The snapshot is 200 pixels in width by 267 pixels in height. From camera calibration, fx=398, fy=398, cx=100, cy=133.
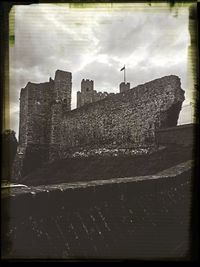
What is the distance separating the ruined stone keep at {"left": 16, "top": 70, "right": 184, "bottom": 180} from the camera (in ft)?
6.29

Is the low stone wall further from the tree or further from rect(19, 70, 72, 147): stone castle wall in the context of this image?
rect(19, 70, 72, 147): stone castle wall

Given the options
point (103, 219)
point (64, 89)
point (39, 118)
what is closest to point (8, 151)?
point (39, 118)

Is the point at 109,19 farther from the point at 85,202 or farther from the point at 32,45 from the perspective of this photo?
the point at 85,202

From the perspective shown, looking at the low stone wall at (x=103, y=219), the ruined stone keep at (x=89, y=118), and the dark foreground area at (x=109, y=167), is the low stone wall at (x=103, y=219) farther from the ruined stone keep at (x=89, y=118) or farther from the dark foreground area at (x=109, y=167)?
the ruined stone keep at (x=89, y=118)

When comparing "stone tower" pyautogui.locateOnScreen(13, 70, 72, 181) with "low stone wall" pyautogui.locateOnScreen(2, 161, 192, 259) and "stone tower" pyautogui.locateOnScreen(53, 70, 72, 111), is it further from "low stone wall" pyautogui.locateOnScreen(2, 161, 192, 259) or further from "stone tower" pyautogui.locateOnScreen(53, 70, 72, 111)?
"low stone wall" pyautogui.locateOnScreen(2, 161, 192, 259)

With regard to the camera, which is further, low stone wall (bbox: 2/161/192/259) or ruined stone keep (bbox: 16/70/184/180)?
ruined stone keep (bbox: 16/70/184/180)

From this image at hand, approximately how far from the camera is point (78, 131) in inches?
77.2

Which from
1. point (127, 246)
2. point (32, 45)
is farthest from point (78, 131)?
point (127, 246)

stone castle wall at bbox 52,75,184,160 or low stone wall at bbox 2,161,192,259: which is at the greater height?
stone castle wall at bbox 52,75,184,160

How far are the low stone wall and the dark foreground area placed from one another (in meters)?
0.03

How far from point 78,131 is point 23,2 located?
2.19 ft

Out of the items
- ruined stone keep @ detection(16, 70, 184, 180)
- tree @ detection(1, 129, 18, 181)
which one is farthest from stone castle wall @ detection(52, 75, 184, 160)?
tree @ detection(1, 129, 18, 181)

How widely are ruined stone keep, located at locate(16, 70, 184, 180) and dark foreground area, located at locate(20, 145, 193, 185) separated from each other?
7 cm

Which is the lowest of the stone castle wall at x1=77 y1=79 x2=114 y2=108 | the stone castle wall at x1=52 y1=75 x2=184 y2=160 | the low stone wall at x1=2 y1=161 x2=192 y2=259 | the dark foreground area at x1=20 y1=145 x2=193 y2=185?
the low stone wall at x1=2 y1=161 x2=192 y2=259
